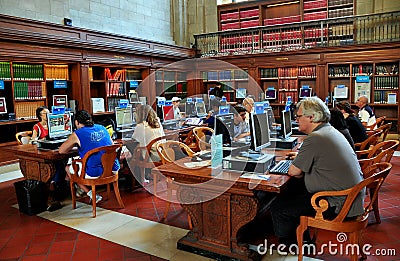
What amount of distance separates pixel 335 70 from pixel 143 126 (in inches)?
235

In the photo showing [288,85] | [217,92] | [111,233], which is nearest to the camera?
[111,233]

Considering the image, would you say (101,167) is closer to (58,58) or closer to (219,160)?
(219,160)

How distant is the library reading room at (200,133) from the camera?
2549mm

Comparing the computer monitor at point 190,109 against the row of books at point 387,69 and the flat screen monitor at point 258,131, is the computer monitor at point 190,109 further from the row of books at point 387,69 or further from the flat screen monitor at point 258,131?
the flat screen monitor at point 258,131

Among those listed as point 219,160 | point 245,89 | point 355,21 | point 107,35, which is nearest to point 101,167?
point 219,160

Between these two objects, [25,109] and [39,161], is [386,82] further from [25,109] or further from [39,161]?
[25,109]

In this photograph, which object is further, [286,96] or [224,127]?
[286,96]

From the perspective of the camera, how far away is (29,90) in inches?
250

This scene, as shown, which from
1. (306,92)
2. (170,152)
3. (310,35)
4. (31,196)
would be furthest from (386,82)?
(31,196)

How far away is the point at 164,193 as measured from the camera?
14.7 ft

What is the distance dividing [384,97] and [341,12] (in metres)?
2.65

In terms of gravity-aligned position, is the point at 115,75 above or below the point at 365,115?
above

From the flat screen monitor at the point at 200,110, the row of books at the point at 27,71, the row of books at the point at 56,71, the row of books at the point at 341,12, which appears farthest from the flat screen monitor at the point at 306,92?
the row of books at the point at 27,71

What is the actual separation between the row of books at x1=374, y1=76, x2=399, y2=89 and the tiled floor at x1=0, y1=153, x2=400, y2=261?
4451 mm
